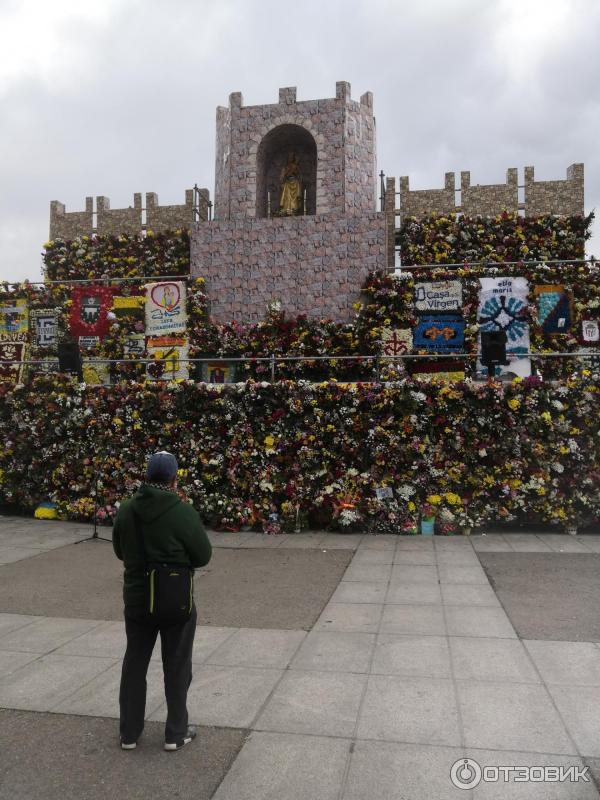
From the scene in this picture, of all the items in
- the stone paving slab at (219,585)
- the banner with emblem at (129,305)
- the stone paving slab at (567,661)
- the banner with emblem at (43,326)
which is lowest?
the stone paving slab at (219,585)

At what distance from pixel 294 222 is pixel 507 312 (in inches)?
234

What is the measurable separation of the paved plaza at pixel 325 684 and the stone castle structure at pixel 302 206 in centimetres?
931

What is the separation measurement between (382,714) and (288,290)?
13195mm

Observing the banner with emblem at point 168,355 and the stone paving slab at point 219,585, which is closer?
the stone paving slab at point 219,585

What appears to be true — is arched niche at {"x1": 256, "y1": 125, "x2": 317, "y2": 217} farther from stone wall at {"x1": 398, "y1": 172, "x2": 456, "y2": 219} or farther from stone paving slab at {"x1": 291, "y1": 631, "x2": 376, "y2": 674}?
stone paving slab at {"x1": 291, "y1": 631, "x2": 376, "y2": 674}

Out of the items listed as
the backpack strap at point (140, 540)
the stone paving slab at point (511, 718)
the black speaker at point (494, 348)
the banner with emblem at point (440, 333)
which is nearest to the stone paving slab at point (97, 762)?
the backpack strap at point (140, 540)

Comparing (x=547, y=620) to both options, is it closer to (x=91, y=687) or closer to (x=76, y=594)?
(x=91, y=687)

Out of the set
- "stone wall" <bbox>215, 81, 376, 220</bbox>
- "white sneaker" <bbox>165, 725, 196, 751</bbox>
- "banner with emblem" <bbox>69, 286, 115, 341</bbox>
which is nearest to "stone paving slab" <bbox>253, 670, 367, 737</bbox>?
"white sneaker" <bbox>165, 725, 196, 751</bbox>

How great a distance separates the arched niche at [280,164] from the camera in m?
18.7

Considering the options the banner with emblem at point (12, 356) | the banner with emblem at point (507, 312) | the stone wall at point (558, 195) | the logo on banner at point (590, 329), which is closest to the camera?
the banner with emblem at point (507, 312)

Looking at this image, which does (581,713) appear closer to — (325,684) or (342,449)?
(325,684)

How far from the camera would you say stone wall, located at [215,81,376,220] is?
17.3 metres

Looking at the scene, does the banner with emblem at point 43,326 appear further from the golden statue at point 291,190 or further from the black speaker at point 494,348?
the black speaker at point 494,348

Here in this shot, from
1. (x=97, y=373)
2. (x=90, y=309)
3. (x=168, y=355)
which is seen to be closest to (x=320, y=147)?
(x=168, y=355)
